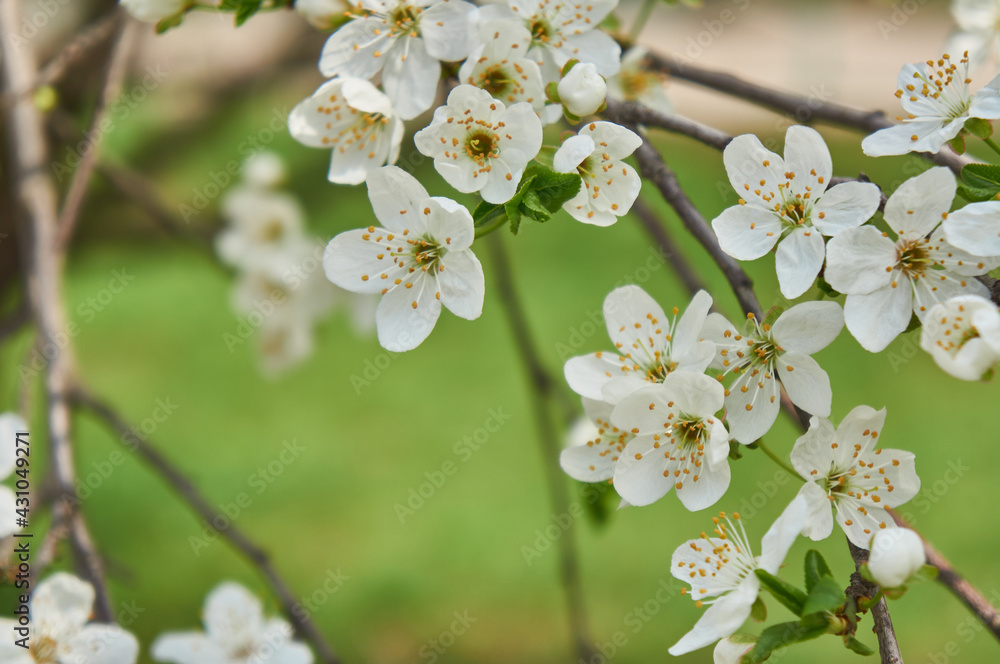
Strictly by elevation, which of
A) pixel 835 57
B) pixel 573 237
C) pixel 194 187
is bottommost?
pixel 835 57

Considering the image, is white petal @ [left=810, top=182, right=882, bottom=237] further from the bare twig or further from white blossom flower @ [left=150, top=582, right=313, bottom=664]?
white blossom flower @ [left=150, top=582, right=313, bottom=664]

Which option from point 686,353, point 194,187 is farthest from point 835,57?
point 686,353

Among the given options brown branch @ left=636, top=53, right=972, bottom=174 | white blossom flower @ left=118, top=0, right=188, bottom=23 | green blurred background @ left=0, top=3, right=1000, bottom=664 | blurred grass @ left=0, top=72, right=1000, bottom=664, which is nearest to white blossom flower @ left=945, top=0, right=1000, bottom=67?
brown branch @ left=636, top=53, right=972, bottom=174

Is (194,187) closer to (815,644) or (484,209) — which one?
(815,644)

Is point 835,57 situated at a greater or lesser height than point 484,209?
lesser

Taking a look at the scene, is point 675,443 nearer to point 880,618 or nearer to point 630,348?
point 630,348

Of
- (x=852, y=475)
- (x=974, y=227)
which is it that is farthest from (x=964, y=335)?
(x=852, y=475)

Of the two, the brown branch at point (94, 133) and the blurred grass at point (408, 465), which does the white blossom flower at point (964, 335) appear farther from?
the blurred grass at point (408, 465)
